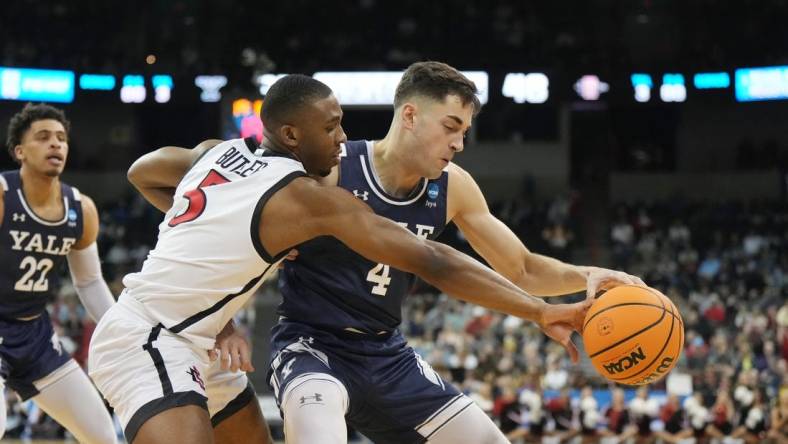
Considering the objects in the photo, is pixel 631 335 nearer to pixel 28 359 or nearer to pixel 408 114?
pixel 408 114

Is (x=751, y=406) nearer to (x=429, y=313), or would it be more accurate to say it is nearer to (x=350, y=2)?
(x=429, y=313)

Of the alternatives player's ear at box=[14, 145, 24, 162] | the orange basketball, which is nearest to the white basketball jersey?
the orange basketball

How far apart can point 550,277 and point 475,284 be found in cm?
95

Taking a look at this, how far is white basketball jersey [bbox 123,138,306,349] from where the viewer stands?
140 inches

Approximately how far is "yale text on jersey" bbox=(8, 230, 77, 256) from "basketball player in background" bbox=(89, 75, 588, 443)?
93.5 inches

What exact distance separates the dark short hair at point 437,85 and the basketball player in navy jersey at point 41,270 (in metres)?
2.56

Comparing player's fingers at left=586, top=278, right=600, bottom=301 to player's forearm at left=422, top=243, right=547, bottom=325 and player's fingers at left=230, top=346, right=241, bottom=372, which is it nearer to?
player's forearm at left=422, top=243, right=547, bottom=325

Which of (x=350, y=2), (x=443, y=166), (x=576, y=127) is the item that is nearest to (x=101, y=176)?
(x=350, y=2)

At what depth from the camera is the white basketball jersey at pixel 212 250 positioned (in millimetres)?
3566

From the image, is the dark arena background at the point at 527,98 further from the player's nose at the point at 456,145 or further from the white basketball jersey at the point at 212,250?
the white basketball jersey at the point at 212,250

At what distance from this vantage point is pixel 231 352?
3.85m

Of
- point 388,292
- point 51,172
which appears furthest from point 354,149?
point 51,172

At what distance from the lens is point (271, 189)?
3553 mm

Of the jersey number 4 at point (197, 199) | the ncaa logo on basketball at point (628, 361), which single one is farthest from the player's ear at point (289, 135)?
the ncaa logo on basketball at point (628, 361)
